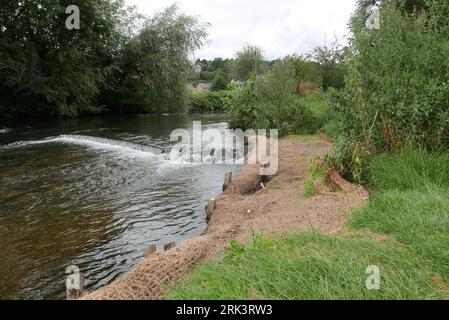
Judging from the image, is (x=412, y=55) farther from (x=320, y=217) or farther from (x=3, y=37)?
(x=3, y=37)

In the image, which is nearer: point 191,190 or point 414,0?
point 191,190

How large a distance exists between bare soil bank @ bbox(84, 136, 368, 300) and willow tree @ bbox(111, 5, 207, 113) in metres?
21.5

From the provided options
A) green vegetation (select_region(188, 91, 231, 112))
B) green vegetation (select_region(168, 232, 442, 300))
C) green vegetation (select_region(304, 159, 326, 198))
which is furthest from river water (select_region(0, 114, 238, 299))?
green vegetation (select_region(188, 91, 231, 112))

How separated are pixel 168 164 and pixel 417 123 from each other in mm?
7884

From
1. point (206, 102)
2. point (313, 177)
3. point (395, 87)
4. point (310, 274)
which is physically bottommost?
point (310, 274)

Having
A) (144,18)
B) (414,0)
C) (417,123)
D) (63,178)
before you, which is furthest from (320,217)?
(144,18)

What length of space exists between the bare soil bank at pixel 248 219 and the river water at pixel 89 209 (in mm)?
959

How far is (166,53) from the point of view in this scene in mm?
29719

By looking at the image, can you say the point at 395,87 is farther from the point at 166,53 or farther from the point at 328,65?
the point at 166,53

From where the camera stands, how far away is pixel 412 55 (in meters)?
6.94

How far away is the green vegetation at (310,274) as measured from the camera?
294 centimetres

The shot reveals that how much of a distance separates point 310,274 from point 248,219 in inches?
106

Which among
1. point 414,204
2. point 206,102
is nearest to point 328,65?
point 414,204
